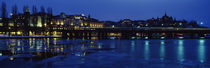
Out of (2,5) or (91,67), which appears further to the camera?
(2,5)

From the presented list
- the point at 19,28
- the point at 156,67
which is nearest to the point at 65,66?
the point at 156,67

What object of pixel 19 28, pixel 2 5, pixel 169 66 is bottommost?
pixel 169 66

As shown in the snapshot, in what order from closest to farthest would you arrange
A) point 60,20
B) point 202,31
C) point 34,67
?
point 34,67 → point 202,31 → point 60,20

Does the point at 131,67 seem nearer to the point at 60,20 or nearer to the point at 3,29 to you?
the point at 3,29

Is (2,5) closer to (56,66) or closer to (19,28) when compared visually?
(19,28)

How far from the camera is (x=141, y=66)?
1377 cm

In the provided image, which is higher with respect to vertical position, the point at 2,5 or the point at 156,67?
the point at 2,5

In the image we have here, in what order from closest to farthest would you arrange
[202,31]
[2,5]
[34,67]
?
[34,67], [2,5], [202,31]

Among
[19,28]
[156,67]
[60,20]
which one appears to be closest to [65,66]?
[156,67]

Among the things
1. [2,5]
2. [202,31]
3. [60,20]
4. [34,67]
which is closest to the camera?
[34,67]

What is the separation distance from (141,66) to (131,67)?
2.45 ft

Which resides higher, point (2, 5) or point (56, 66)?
point (2, 5)

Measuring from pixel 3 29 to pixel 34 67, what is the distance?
8773 cm

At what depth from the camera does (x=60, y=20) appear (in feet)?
653
